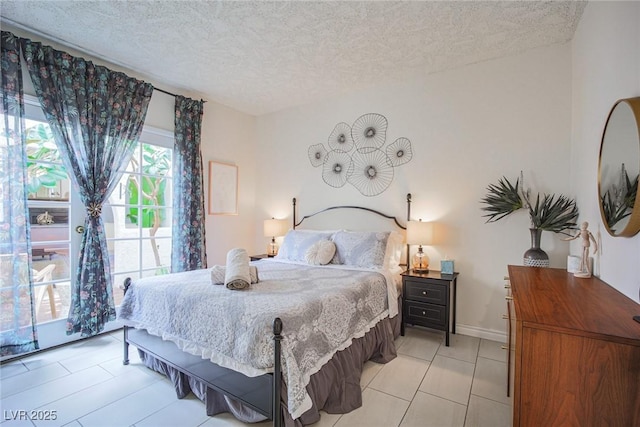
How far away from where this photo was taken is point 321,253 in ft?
10.1

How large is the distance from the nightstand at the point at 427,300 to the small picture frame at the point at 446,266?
5 cm

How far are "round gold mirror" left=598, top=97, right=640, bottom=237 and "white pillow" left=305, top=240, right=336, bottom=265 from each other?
6.93ft

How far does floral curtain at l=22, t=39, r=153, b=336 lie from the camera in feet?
8.37

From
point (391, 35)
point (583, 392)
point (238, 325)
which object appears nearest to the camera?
point (583, 392)

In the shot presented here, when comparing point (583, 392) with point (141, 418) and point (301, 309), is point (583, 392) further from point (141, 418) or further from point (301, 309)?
point (141, 418)

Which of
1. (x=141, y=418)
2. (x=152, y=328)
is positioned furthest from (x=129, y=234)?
(x=141, y=418)

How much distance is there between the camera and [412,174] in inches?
131

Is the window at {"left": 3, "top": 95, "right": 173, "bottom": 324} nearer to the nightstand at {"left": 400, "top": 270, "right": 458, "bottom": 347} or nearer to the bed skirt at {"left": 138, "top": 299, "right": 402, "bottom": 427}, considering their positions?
the bed skirt at {"left": 138, "top": 299, "right": 402, "bottom": 427}

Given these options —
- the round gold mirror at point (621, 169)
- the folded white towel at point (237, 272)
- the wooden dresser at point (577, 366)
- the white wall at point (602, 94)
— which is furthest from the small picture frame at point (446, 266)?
the folded white towel at point (237, 272)

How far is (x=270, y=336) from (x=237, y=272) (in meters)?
0.68

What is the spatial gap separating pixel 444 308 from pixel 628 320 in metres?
1.79

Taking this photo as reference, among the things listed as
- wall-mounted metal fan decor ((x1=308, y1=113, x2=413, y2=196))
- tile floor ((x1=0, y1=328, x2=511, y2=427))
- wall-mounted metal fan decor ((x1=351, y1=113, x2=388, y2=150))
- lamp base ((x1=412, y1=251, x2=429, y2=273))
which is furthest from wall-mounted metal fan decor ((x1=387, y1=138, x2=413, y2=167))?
tile floor ((x1=0, y1=328, x2=511, y2=427))

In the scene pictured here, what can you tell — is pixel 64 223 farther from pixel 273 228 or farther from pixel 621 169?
pixel 621 169

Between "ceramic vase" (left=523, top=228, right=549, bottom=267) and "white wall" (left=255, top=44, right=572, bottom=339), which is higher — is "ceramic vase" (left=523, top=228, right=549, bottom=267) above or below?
below
